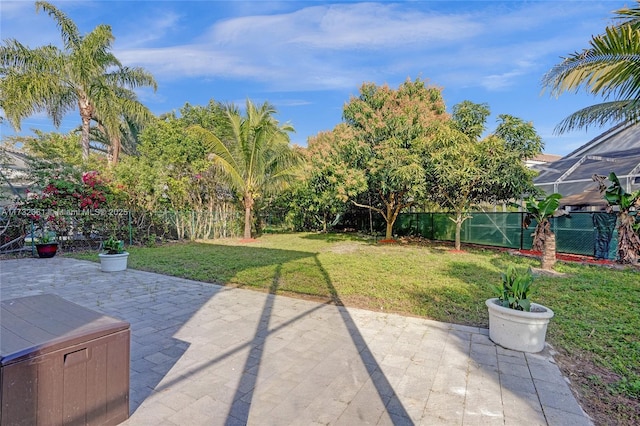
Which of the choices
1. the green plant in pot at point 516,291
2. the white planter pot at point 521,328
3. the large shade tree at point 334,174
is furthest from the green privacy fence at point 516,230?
the white planter pot at point 521,328

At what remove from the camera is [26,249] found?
9.77 metres

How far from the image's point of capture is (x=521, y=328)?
329 centimetres

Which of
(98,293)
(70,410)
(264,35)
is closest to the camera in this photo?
(70,410)

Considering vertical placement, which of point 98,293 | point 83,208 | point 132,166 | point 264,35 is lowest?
point 98,293

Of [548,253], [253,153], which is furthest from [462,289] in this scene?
[253,153]

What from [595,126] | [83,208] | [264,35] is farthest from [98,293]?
[595,126]

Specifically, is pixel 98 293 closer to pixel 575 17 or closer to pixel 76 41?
pixel 575 17

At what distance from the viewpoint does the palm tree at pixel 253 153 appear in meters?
13.3

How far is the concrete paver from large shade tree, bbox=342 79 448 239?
6.37 metres

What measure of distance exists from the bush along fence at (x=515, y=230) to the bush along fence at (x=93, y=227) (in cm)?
1019

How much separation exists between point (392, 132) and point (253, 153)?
613cm

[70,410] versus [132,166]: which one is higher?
[132,166]

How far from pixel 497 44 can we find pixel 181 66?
10426mm

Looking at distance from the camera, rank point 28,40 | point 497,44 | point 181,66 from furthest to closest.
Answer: point 28,40 → point 181,66 → point 497,44
